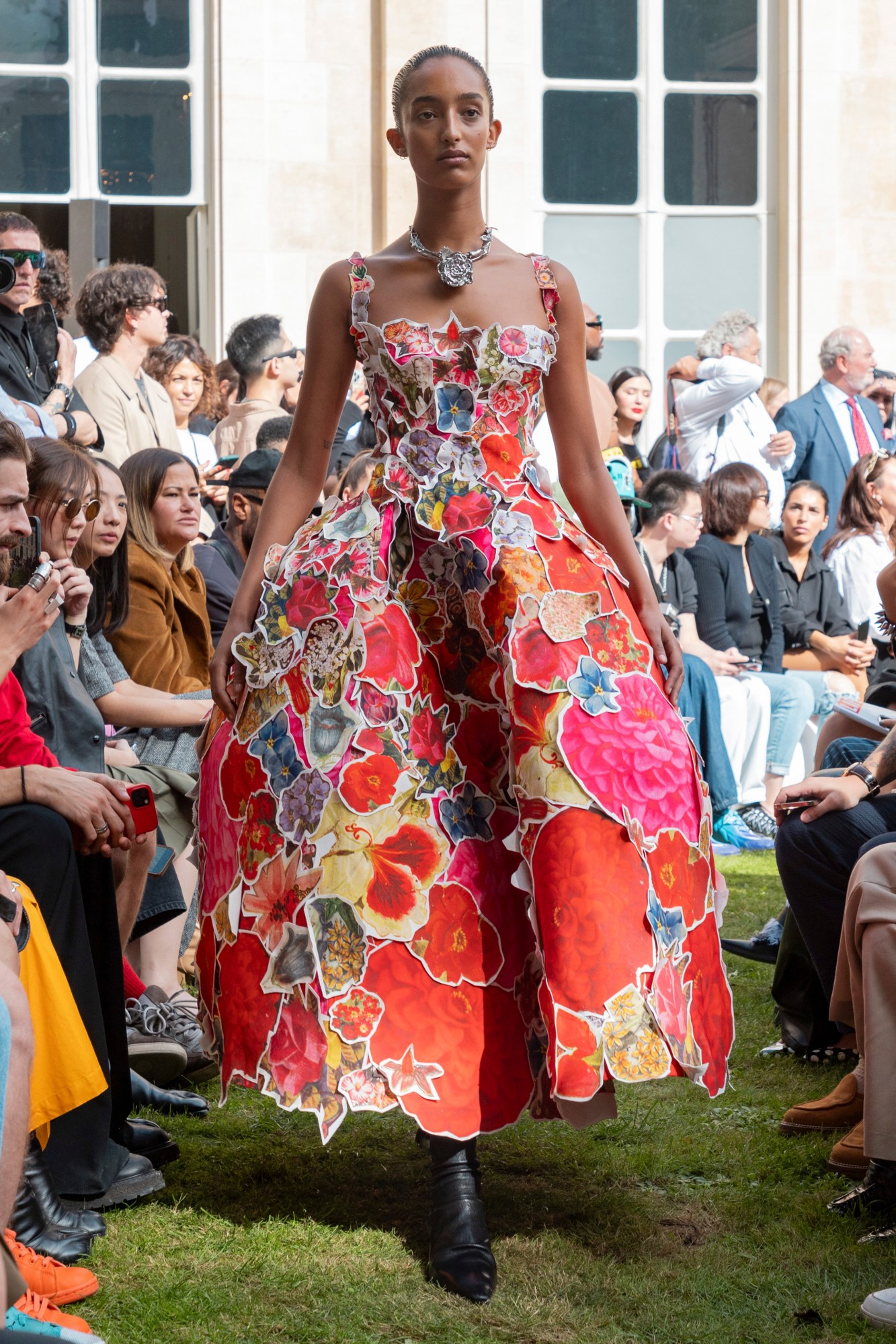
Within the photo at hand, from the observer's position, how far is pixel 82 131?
36.4 feet

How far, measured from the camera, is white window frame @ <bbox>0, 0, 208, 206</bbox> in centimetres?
1094

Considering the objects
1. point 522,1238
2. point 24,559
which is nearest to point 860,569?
point 24,559

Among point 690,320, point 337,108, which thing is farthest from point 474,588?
point 690,320

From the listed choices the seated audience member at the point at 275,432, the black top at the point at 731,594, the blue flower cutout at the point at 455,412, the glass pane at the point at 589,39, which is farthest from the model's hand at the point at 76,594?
the glass pane at the point at 589,39

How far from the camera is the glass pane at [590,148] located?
11891 mm

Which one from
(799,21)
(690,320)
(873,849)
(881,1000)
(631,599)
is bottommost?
(881,1000)

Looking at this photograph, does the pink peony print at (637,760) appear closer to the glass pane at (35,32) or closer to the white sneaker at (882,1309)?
the white sneaker at (882,1309)

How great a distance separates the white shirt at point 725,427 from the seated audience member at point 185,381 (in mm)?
3113

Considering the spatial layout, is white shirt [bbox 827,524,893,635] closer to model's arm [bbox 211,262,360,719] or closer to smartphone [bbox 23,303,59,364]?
smartphone [bbox 23,303,59,364]

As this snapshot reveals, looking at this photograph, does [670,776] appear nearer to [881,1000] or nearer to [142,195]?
[881,1000]

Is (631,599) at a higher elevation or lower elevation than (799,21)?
lower

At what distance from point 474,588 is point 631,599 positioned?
0.40m

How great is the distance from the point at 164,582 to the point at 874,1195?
296 centimetres

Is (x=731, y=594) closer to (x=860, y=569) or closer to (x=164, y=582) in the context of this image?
(x=860, y=569)
